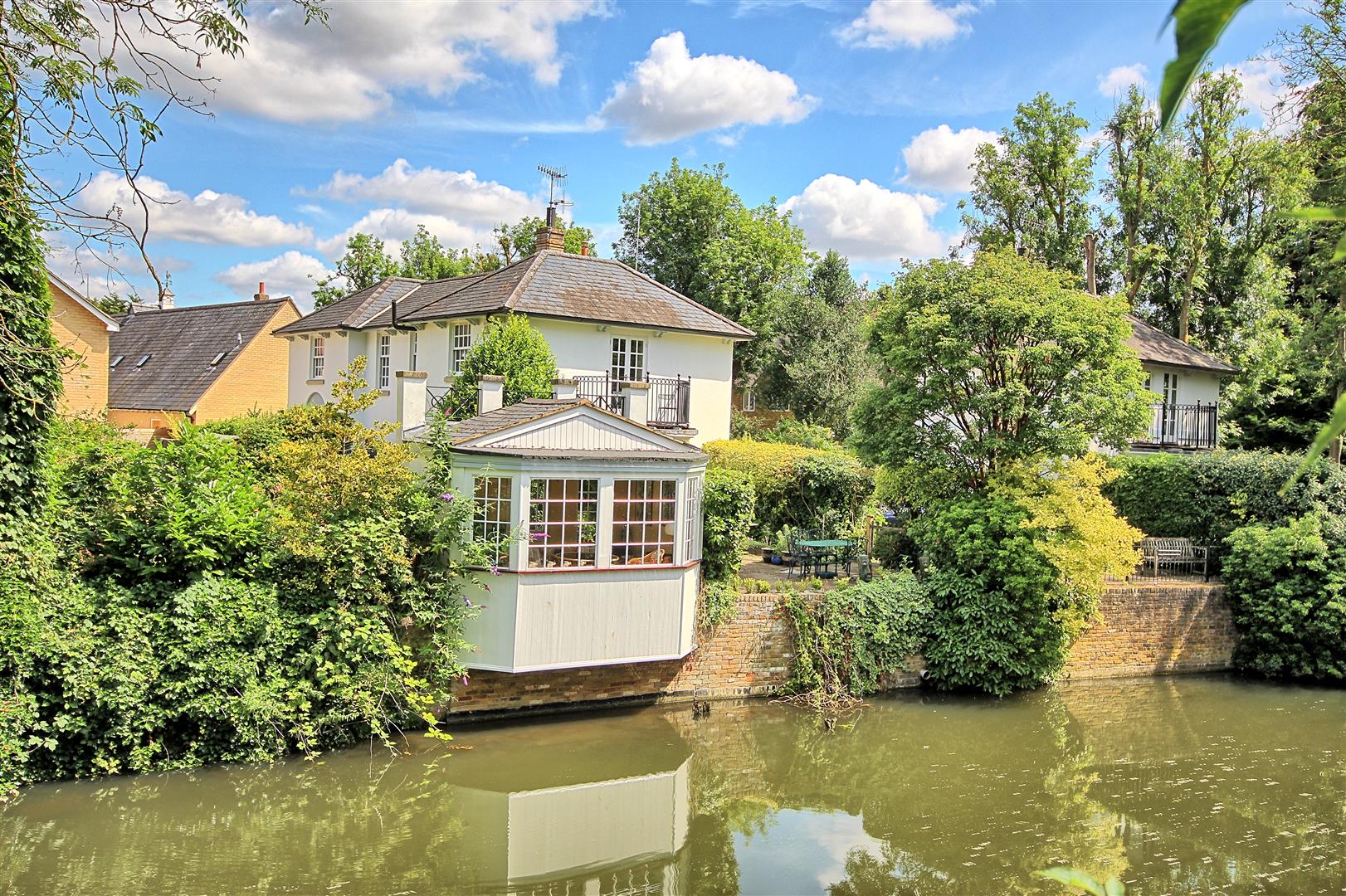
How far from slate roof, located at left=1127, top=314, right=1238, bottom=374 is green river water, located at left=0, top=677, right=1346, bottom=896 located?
504 inches

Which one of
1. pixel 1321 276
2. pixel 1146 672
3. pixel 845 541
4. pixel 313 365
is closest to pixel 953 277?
pixel 845 541

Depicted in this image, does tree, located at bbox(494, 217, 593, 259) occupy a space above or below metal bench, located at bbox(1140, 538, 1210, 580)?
above

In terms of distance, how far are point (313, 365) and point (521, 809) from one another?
2202cm

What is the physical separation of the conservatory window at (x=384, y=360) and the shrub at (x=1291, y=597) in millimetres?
21455

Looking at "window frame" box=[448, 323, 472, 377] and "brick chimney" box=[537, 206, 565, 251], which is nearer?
"window frame" box=[448, 323, 472, 377]

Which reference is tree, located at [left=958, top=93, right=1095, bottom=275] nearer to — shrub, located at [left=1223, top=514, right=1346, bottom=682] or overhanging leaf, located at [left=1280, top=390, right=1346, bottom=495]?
shrub, located at [left=1223, top=514, right=1346, bottom=682]

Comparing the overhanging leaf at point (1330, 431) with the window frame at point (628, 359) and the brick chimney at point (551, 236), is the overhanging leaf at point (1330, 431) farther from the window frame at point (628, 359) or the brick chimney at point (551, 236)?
the brick chimney at point (551, 236)

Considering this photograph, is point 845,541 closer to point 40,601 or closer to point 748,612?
point 748,612

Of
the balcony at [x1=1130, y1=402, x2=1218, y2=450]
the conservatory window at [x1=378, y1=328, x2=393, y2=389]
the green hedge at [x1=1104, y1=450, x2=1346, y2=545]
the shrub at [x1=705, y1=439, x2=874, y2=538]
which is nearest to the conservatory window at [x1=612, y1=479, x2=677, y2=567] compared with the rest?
the shrub at [x1=705, y1=439, x2=874, y2=538]

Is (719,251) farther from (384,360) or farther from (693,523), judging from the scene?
(693,523)

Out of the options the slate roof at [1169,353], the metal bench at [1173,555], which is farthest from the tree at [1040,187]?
the metal bench at [1173,555]

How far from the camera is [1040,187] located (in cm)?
3191

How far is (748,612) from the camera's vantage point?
1576 cm

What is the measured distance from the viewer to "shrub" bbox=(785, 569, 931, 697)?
619 inches
